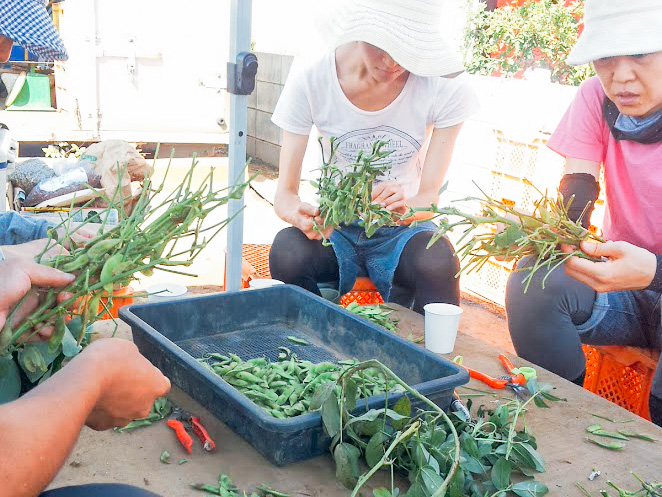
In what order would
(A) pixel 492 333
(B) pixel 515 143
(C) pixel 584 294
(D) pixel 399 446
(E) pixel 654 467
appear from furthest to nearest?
(A) pixel 492 333
(B) pixel 515 143
(C) pixel 584 294
(E) pixel 654 467
(D) pixel 399 446

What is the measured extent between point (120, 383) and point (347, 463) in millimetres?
407

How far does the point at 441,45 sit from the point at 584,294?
3.16ft

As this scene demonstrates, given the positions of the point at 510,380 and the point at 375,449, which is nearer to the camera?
the point at 375,449

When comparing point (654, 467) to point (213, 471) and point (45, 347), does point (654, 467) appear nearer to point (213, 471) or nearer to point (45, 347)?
point (213, 471)

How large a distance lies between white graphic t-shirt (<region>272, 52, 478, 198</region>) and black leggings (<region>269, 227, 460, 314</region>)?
317 millimetres

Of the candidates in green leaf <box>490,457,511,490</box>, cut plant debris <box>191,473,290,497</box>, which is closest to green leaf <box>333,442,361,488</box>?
cut plant debris <box>191,473,290,497</box>

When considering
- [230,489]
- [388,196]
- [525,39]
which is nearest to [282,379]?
[230,489]

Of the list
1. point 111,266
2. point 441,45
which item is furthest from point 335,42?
point 111,266

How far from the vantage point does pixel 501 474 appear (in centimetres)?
122

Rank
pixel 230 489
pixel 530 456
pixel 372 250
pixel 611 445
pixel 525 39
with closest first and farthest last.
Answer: pixel 230 489 < pixel 530 456 < pixel 611 445 < pixel 372 250 < pixel 525 39

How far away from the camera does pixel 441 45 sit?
2342 millimetres

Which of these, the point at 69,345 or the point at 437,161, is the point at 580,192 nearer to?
the point at 437,161

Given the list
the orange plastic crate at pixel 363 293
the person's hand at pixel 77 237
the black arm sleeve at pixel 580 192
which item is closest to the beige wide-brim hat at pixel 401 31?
the black arm sleeve at pixel 580 192

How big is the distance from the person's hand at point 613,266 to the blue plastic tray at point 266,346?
0.53 m
